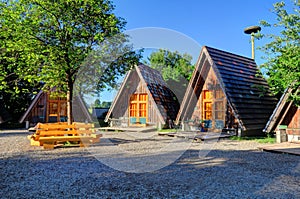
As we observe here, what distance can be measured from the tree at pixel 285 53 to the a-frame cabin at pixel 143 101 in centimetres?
730

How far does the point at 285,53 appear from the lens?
10.3m

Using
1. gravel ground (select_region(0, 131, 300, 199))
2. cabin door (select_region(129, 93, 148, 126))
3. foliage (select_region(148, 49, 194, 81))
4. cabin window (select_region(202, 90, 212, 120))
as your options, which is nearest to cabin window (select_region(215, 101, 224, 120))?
cabin window (select_region(202, 90, 212, 120))

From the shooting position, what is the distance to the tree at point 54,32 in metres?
8.84

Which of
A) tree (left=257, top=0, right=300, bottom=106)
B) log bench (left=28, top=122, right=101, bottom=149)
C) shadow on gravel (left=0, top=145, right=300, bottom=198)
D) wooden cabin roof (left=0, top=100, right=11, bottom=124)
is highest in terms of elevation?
tree (left=257, top=0, right=300, bottom=106)

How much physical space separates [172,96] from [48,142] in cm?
1144

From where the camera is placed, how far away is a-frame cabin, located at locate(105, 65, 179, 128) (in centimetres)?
1700

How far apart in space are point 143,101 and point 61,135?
28.3ft

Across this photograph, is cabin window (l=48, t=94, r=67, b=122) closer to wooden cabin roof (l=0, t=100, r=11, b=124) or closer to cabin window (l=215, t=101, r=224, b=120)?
wooden cabin roof (l=0, t=100, r=11, b=124)

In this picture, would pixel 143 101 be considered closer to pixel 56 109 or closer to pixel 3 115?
pixel 56 109

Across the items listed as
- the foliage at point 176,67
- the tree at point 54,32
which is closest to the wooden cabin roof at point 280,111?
the tree at point 54,32

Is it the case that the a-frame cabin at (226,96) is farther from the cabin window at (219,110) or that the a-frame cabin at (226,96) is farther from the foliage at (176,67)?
the foliage at (176,67)

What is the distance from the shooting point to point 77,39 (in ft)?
31.1

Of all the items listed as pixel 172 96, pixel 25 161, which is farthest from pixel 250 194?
pixel 172 96

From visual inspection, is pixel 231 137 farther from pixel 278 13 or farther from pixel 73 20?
pixel 73 20
